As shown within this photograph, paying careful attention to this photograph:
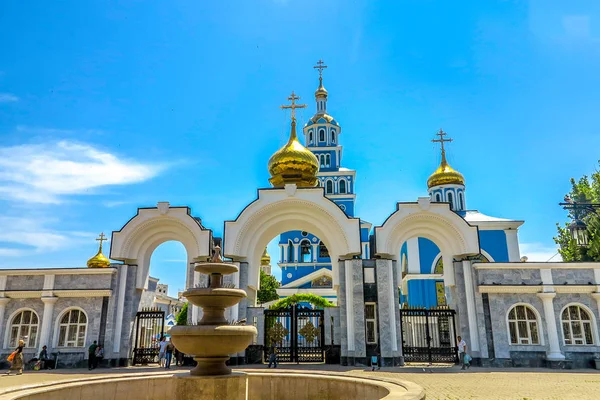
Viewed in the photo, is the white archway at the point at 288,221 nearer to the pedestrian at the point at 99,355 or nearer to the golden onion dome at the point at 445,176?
the pedestrian at the point at 99,355

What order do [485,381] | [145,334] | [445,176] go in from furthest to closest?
[445,176] < [145,334] < [485,381]

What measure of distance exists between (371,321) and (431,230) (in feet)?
15.0

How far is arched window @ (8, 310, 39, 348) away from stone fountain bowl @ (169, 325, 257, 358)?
12.1 m

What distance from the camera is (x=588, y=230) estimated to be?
71.9 ft

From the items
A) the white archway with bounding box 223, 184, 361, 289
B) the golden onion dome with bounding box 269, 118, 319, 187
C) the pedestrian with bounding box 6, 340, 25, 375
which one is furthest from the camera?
the golden onion dome with bounding box 269, 118, 319, 187

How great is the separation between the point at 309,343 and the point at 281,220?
504 centimetres

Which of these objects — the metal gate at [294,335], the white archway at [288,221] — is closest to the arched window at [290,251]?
the white archway at [288,221]

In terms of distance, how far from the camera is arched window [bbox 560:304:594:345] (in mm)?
16156

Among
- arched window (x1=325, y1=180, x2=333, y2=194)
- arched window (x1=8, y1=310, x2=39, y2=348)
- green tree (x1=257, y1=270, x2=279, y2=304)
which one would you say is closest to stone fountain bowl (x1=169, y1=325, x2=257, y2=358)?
arched window (x1=8, y1=310, x2=39, y2=348)

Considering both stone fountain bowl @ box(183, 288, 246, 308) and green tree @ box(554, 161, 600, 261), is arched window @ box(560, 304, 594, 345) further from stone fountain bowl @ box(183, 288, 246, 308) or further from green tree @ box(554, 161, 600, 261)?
stone fountain bowl @ box(183, 288, 246, 308)

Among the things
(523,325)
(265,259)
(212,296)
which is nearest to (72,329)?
(212,296)

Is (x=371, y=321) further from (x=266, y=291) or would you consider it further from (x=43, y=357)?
(x=266, y=291)

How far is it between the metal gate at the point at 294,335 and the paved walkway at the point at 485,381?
1.18 m

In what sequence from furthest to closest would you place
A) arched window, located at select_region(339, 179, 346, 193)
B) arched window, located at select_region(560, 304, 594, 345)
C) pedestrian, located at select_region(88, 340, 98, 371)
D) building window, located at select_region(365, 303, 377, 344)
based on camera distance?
arched window, located at select_region(339, 179, 346, 193)
building window, located at select_region(365, 303, 377, 344)
arched window, located at select_region(560, 304, 594, 345)
pedestrian, located at select_region(88, 340, 98, 371)
